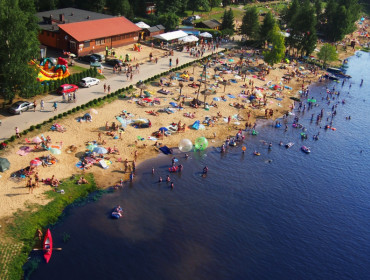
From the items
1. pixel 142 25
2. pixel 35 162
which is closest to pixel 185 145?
pixel 35 162

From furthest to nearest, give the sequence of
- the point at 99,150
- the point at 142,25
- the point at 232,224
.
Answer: the point at 142,25 < the point at 99,150 < the point at 232,224

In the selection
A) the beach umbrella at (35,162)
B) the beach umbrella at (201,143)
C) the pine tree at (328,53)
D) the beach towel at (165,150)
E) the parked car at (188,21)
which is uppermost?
the parked car at (188,21)

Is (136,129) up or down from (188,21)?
down

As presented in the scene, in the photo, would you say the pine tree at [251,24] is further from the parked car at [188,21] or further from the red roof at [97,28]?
the red roof at [97,28]

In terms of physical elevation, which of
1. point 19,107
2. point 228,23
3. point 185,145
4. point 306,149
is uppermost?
point 228,23

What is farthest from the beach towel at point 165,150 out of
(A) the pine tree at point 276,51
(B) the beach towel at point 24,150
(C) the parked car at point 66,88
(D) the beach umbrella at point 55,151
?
(A) the pine tree at point 276,51

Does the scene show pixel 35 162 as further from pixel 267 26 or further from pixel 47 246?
pixel 267 26

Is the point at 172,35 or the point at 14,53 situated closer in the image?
the point at 14,53
